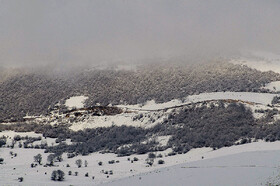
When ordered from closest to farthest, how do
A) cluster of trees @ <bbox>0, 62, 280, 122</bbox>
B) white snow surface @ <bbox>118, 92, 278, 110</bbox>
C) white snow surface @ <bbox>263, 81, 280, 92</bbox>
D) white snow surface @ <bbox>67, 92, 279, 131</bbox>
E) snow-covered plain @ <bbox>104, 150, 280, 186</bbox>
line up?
snow-covered plain @ <bbox>104, 150, 280, 186</bbox>, white snow surface @ <bbox>67, 92, 279, 131</bbox>, white snow surface @ <bbox>118, 92, 278, 110</bbox>, white snow surface @ <bbox>263, 81, 280, 92</bbox>, cluster of trees @ <bbox>0, 62, 280, 122</bbox>

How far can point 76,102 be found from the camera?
57469mm

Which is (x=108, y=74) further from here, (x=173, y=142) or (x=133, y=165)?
(x=133, y=165)

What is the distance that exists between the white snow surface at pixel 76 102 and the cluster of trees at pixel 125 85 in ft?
2.92

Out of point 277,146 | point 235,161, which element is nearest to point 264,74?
point 277,146

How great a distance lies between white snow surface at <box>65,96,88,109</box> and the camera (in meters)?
56.2

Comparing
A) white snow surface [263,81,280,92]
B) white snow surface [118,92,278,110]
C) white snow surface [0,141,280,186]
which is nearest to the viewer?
white snow surface [0,141,280,186]

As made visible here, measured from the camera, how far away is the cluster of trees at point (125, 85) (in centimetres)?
5492

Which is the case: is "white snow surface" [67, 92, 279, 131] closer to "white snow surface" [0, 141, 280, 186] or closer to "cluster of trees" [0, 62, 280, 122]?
"cluster of trees" [0, 62, 280, 122]

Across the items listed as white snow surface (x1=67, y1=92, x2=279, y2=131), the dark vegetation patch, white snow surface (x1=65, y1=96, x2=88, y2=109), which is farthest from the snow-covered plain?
white snow surface (x1=65, y1=96, x2=88, y2=109)

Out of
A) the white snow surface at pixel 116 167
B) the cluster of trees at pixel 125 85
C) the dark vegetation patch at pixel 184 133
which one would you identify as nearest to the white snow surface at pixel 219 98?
the cluster of trees at pixel 125 85

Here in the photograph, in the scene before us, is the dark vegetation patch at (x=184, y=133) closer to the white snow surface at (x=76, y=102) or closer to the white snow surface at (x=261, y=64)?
the white snow surface at (x=76, y=102)

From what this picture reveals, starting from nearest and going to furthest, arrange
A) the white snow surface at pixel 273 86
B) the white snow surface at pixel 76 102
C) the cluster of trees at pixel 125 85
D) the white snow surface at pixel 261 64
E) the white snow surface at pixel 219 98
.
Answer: the white snow surface at pixel 219 98 → the white snow surface at pixel 273 86 → the cluster of trees at pixel 125 85 → the white snow surface at pixel 76 102 → the white snow surface at pixel 261 64

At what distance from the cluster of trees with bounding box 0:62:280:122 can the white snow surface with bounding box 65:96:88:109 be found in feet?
2.92

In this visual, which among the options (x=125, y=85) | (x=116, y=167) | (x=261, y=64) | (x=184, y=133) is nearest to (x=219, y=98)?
(x=184, y=133)
